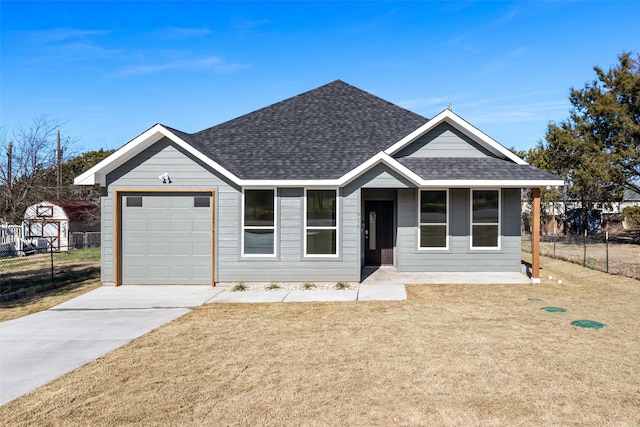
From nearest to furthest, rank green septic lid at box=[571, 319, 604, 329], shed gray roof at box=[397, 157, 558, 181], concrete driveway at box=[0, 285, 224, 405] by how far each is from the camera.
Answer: concrete driveway at box=[0, 285, 224, 405] < green septic lid at box=[571, 319, 604, 329] < shed gray roof at box=[397, 157, 558, 181]

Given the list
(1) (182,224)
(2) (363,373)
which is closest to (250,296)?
(1) (182,224)

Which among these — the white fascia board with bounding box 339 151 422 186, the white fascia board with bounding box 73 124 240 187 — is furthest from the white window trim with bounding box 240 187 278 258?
the white fascia board with bounding box 339 151 422 186

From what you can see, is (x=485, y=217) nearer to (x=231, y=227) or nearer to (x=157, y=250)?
(x=231, y=227)

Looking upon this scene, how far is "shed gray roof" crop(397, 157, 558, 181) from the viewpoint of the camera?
42.6ft

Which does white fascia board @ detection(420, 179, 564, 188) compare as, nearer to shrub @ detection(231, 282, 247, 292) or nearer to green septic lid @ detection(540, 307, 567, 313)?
green septic lid @ detection(540, 307, 567, 313)

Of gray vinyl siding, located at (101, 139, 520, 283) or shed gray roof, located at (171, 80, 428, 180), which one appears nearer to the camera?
gray vinyl siding, located at (101, 139, 520, 283)

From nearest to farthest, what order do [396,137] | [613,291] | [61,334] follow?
1. [61,334]
2. [613,291]
3. [396,137]

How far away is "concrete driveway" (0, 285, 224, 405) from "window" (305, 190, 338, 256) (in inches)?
114

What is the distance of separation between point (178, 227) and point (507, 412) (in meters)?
10.3

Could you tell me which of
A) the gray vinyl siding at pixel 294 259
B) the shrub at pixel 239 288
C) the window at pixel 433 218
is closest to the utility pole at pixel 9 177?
the gray vinyl siding at pixel 294 259

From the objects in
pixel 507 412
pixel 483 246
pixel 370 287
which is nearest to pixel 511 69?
pixel 483 246

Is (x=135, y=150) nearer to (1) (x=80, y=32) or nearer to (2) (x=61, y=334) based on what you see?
(2) (x=61, y=334)

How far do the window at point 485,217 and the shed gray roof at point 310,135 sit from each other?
328 cm

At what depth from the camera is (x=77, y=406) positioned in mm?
4973
